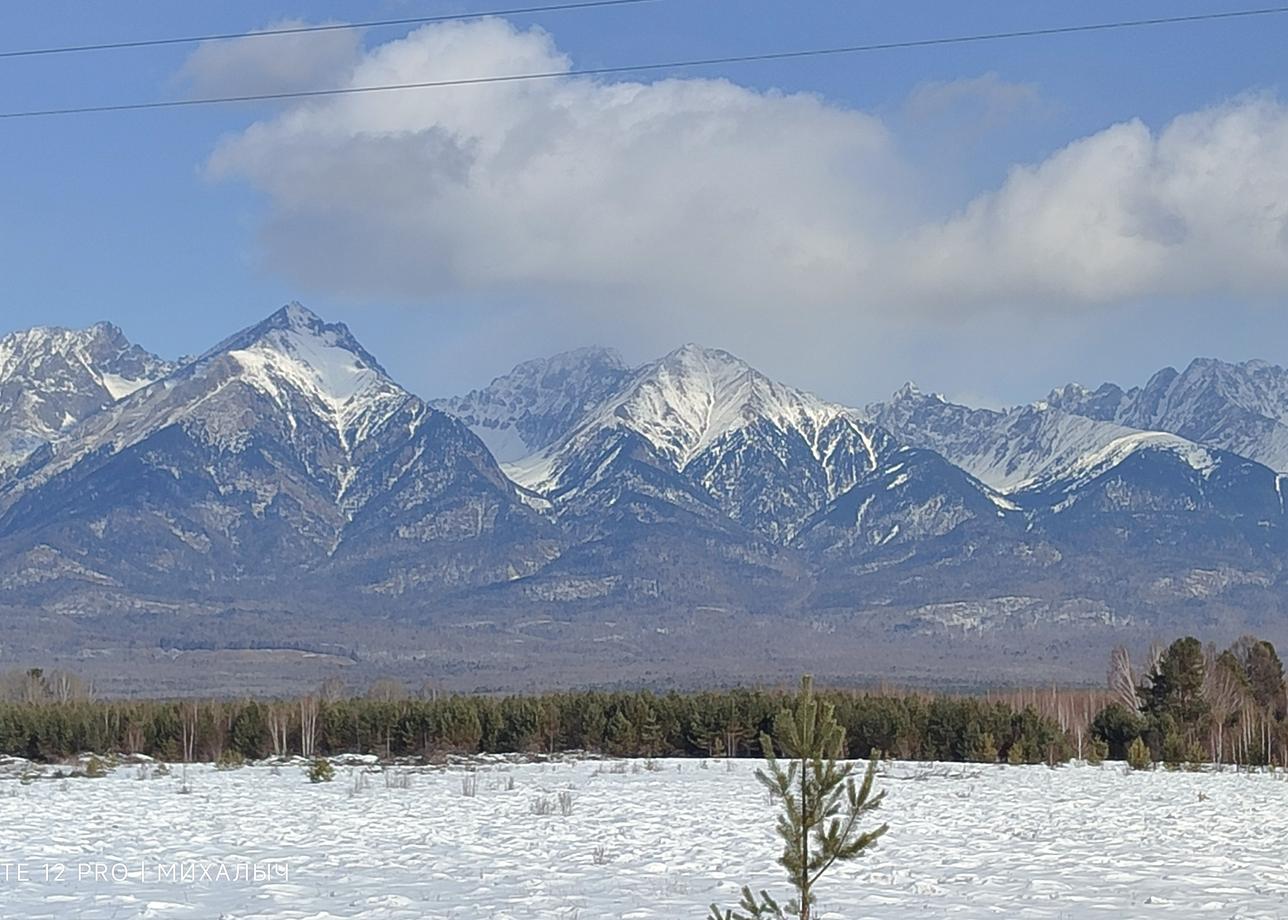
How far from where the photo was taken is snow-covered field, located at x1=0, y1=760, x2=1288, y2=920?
61.2ft

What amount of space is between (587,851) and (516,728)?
30708mm

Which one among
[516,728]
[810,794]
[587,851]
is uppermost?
[810,794]

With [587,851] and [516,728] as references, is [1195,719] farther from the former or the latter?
[587,851]

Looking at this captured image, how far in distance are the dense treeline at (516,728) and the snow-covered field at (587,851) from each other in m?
14.9

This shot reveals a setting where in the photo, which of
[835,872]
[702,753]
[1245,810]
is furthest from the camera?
[702,753]

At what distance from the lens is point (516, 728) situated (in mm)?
53719

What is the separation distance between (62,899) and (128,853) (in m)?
4.12

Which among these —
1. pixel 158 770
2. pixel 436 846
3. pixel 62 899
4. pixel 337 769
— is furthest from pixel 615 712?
pixel 62 899

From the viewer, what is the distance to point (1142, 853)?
77.5ft

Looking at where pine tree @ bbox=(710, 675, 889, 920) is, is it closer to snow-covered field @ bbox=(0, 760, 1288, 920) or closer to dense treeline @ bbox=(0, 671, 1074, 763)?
snow-covered field @ bbox=(0, 760, 1288, 920)

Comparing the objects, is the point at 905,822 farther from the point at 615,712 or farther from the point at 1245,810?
the point at 615,712

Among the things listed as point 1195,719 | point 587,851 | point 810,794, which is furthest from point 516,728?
point 810,794

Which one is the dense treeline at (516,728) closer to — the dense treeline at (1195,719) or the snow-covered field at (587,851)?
the dense treeline at (1195,719)

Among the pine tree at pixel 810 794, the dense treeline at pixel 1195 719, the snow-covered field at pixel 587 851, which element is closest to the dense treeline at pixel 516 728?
the dense treeline at pixel 1195 719
